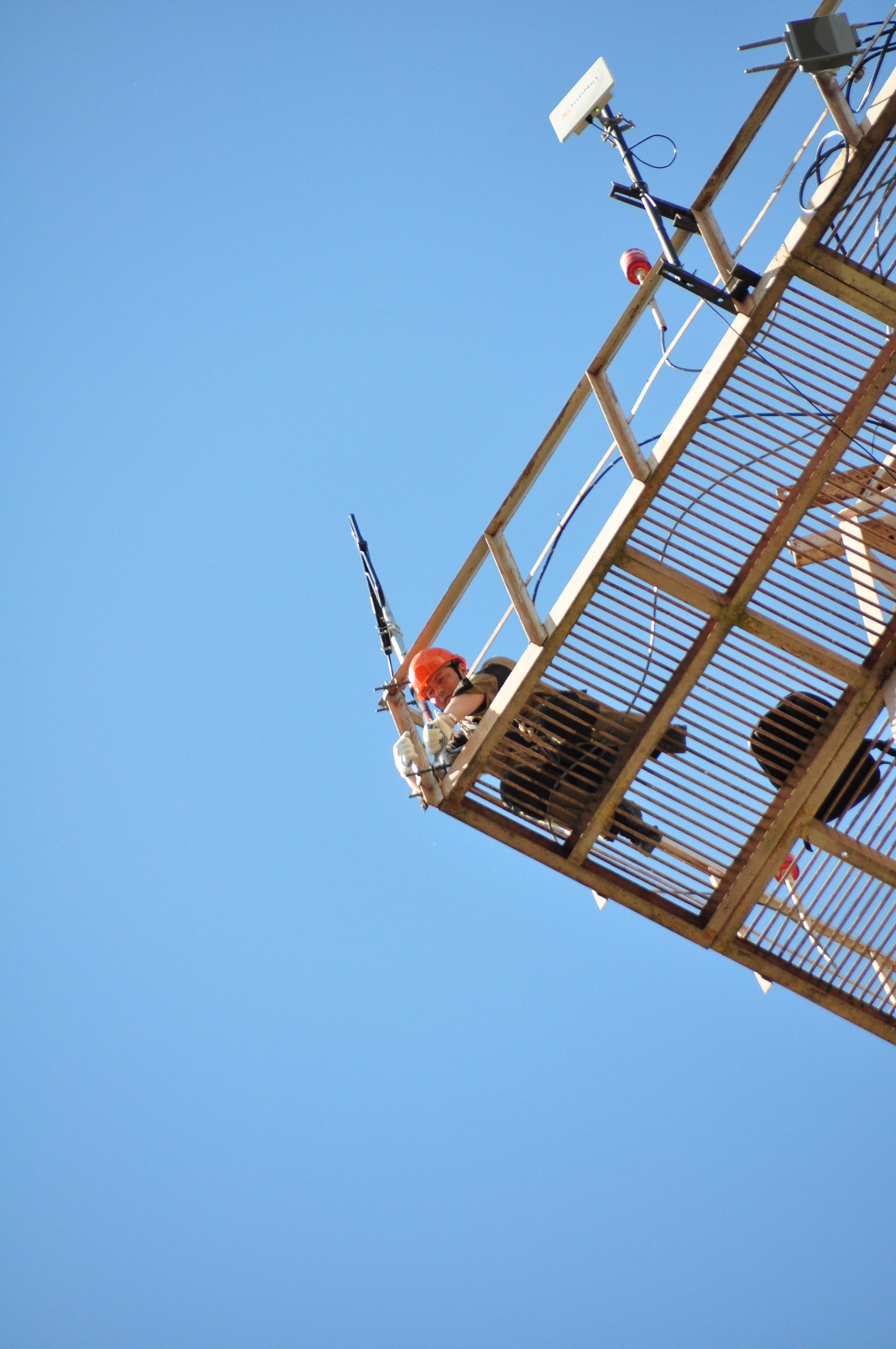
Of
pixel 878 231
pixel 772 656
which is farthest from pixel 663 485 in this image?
pixel 878 231

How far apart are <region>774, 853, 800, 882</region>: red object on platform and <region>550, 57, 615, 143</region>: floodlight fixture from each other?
5.15 m

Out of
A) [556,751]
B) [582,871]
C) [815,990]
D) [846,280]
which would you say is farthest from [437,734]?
[846,280]

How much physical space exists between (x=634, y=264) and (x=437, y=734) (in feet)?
11.5

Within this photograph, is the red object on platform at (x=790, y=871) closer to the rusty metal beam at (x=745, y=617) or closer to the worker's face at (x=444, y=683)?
the rusty metal beam at (x=745, y=617)

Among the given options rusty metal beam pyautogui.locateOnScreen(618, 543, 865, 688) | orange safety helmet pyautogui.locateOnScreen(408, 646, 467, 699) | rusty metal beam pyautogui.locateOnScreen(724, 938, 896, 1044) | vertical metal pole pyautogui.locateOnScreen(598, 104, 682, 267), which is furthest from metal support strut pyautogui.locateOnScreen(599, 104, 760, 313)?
rusty metal beam pyautogui.locateOnScreen(724, 938, 896, 1044)

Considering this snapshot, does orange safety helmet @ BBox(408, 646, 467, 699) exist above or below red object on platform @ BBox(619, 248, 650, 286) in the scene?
below

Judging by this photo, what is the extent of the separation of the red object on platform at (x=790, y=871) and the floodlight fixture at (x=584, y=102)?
5.15 meters

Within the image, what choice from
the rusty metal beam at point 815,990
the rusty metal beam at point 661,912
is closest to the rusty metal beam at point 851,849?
the rusty metal beam at point 661,912

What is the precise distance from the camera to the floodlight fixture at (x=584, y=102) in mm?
7836

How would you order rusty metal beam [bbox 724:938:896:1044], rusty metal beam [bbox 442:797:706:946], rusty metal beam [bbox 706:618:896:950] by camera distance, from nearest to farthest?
rusty metal beam [bbox 706:618:896:950]
rusty metal beam [bbox 442:797:706:946]
rusty metal beam [bbox 724:938:896:1044]

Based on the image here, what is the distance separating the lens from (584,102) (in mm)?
7938

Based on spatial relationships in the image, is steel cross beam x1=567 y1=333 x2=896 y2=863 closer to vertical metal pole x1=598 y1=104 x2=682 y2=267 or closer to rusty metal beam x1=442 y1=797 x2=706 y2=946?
rusty metal beam x1=442 y1=797 x2=706 y2=946

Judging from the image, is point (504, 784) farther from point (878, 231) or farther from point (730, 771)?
point (878, 231)

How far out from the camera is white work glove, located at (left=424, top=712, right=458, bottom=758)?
8.05 metres
